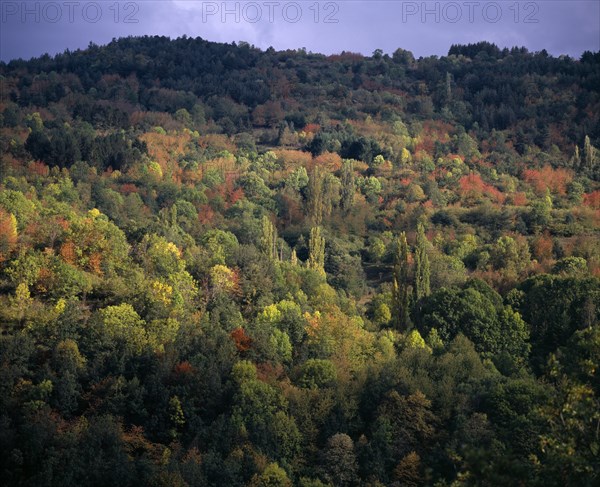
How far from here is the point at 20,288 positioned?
49969mm

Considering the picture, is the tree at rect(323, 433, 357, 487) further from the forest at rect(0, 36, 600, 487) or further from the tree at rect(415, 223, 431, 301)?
the tree at rect(415, 223, 431, 301)

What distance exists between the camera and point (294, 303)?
5797cm

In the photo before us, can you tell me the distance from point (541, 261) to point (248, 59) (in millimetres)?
102327

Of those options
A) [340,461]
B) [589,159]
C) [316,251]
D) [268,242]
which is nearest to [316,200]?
[316,251]

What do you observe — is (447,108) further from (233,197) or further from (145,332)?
(145,332)

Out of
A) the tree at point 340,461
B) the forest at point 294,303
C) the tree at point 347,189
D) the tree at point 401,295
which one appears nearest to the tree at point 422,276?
the forest at point 294,303

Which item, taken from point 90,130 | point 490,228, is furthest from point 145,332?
point 90,130

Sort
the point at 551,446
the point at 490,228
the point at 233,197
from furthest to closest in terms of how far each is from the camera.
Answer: the point at 233,197 → the point at 490,228 → the point at 551,446

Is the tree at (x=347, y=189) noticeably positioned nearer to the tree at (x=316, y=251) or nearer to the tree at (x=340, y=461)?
the tree at (x=316, y=251)

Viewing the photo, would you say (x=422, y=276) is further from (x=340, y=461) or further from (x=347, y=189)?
(x=347, y=189)

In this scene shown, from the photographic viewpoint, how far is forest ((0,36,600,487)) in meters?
39.7

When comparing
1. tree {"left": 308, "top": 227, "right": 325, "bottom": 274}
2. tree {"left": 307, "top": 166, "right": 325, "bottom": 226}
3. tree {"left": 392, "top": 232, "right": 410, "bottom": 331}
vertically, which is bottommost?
tree {"left": 392, "top": 232, "right": 410, "bottom": 331}

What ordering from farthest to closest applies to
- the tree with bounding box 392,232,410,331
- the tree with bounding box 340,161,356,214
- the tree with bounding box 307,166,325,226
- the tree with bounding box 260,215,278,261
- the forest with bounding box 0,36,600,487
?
the tree with bounding box 340,161,356,214 → the tree with bounding box 307,166,325,226 → the tree with bounding box 260,215,278,261 → the tree with bounding box 392,232,410,331 → the forest with bounding box 0,36,600,487

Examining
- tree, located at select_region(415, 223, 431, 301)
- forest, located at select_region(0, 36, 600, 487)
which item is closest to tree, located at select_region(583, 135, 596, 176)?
forest, located at select_region(0, 36, 600, 487)
